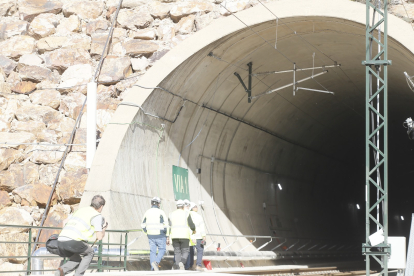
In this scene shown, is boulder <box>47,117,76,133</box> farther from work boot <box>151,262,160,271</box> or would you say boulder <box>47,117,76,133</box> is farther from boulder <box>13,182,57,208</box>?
work boot <box>151,262,160,271</box>

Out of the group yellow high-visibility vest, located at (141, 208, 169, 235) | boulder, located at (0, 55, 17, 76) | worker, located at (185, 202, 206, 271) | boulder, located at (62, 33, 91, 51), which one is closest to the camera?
yellow high-visibility vest, located at (141, 208, 169, 235)

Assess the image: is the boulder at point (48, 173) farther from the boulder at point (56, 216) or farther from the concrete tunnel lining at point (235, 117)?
the concrete tunnel lining at point (235, 117)

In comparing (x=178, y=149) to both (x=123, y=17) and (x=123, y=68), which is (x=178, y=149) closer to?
(x=123, y=68)

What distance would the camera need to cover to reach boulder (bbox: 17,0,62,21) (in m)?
18.1

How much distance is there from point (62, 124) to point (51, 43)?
263cm

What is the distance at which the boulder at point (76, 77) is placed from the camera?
1694cm

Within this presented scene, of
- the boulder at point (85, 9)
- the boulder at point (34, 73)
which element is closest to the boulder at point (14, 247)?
the boulder at point (34, 73)

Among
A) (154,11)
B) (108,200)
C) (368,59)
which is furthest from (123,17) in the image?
(368,59)

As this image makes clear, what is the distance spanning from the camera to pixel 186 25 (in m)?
16.8

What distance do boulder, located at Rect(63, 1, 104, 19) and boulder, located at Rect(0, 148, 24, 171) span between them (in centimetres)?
449

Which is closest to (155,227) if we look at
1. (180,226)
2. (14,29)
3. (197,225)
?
(180,226)

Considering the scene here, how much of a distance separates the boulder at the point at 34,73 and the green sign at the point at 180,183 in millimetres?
4334

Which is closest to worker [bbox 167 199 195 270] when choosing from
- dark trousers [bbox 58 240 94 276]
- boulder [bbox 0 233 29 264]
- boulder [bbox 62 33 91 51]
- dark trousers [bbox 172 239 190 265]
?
dark trousers [bbox 172 239 190 265]

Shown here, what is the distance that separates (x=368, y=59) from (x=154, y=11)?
276 inches
